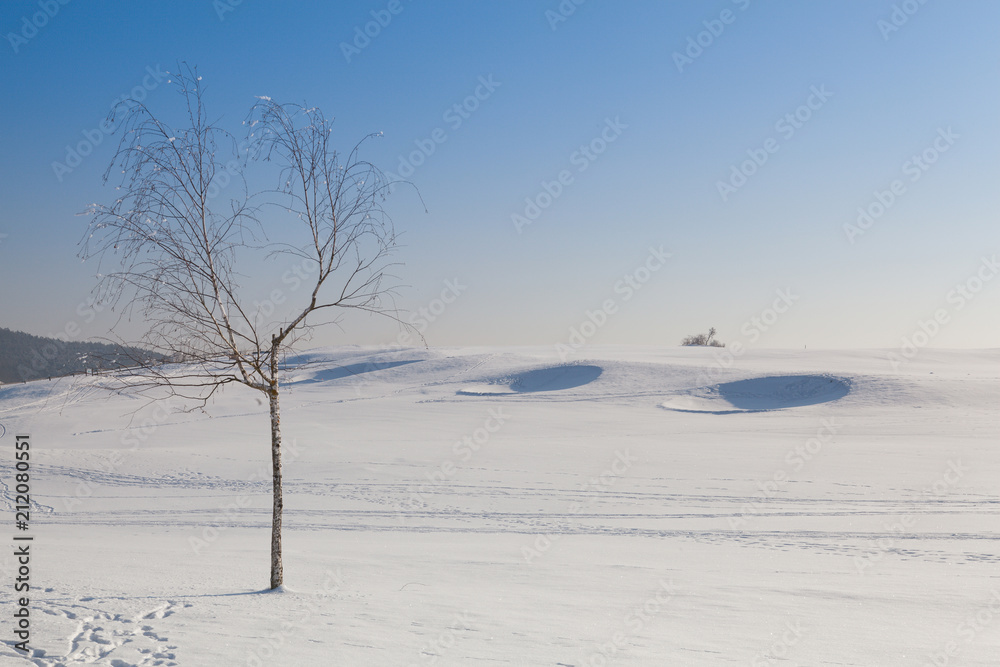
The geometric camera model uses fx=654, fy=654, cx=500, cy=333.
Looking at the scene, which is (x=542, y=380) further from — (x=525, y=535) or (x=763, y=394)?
(x=525, y=535)

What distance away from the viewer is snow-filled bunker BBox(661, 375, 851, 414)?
31109 mm

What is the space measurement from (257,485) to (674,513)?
9976 mm

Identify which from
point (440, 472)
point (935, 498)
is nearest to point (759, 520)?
point (935, 498)

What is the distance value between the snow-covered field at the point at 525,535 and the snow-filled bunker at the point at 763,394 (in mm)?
925

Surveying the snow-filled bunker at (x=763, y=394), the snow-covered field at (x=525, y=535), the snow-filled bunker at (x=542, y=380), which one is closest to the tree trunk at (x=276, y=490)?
the snow-covered field at (x=525, y=535)

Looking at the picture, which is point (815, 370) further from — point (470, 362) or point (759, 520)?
point (759, 520)

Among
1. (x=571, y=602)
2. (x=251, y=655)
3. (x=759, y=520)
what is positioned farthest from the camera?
(x=759, y=520)

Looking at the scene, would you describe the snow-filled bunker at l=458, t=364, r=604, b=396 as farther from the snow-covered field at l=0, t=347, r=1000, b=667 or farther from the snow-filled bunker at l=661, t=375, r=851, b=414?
the snow-filled bunker at l=661, t=375, r=851, b=414

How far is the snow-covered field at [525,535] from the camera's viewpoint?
20.3 feet

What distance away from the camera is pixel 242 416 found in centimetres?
2853

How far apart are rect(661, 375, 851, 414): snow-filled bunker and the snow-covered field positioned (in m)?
0.92

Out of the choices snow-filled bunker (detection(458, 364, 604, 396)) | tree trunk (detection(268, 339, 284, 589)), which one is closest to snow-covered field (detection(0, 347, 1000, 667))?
tree trunk (detection(268, 339, 284, 589))

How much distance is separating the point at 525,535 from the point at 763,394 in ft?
81.8

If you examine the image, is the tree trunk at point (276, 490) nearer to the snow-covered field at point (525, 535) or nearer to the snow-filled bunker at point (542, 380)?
the snow-covered field at point (525, 535)
